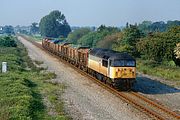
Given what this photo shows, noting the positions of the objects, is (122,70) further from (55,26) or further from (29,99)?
(55,26)

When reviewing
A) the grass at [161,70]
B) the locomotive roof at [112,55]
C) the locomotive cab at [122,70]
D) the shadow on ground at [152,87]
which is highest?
the locomotive roof at [112,55]

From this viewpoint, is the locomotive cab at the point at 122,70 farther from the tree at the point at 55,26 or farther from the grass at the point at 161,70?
the tree at the point at 55,26

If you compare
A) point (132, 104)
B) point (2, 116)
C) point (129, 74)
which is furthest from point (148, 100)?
point (2, 116)

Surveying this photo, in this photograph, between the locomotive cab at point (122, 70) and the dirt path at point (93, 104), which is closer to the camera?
the dirt path at point (93, 104)

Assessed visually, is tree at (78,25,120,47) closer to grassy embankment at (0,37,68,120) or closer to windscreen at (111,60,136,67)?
grassy embankment at (0,37,68,120)

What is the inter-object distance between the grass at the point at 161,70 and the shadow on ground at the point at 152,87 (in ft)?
6.96

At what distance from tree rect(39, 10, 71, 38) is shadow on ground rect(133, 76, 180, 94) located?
14326cm

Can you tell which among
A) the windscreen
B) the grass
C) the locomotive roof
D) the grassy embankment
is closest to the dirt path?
the grassy embankment

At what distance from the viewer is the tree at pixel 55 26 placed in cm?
17675

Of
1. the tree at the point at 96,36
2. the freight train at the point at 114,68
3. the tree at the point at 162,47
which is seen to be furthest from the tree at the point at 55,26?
the freight train at the point at 114,68

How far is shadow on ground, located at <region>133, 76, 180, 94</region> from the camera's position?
29031mm

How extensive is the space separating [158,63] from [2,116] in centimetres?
3186

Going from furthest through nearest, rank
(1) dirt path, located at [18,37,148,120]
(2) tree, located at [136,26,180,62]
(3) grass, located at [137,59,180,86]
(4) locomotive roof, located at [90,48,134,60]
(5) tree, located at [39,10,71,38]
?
(5) tree, located at [39,10,71,38] → (2) tree, located at [136,26,180,62] → (3) grass, located at [137,59,180,86] → (4) locomotive roof, located at [90,48,134,60] → (1) dirt path, located at [18,37,148,120]

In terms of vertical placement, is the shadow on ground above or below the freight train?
below
